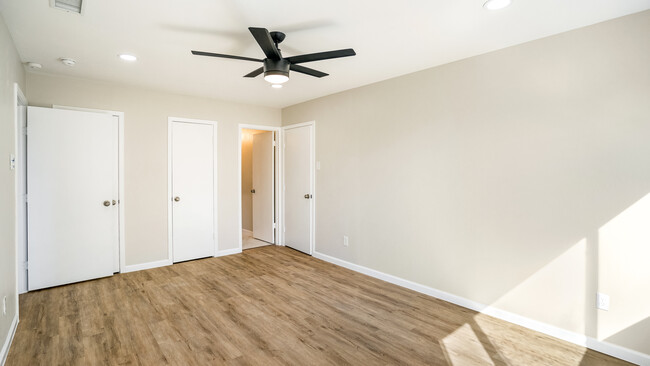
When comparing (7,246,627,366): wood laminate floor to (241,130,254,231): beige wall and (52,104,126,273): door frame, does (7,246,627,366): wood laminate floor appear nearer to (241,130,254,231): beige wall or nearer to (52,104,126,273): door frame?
(52,104,126,273): door frame

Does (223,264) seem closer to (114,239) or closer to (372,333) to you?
(114,239)

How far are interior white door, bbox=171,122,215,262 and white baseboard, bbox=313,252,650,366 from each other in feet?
8.55

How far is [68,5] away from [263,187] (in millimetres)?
3948

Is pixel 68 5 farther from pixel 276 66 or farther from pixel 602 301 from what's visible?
pixel 602 301

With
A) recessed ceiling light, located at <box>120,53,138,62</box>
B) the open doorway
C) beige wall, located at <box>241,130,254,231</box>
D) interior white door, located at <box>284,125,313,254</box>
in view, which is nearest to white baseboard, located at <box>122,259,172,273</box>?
the open doorway

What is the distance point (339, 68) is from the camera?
11.1 ft

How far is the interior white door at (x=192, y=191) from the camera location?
453cm

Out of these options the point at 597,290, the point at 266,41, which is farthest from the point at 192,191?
the point at 597,290

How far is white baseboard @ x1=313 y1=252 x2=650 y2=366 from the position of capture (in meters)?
2.23

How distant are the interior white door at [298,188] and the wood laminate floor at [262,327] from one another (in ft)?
4.36

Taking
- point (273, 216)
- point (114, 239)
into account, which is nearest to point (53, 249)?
point (114, 239)

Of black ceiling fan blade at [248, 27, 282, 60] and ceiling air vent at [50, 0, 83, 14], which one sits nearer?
black ceiling fan blade at [248, 27, 282, 60]

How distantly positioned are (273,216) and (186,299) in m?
2.50

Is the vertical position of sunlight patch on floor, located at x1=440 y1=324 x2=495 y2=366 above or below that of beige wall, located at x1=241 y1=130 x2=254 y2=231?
below
